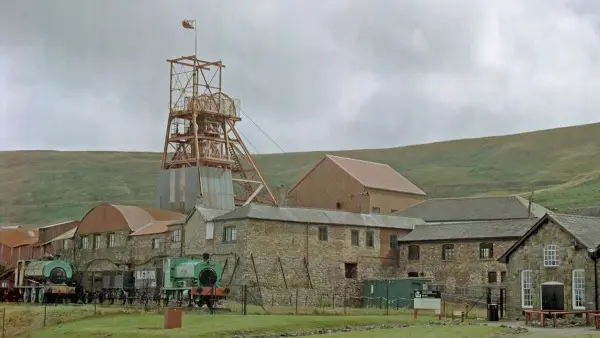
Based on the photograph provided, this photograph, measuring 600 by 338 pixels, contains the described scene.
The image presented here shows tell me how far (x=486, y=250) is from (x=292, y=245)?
13864 millimetres

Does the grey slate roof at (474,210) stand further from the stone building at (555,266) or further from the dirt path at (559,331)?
the dirt path at (559,331)

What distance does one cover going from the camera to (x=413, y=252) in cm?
6819

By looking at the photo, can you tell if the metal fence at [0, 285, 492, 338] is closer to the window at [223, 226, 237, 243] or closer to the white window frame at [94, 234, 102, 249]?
the window at [223, 226, 237, 243]

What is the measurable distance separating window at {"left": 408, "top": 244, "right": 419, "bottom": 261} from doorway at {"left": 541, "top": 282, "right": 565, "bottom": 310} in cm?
2123

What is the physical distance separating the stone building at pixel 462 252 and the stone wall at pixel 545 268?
45.1ft

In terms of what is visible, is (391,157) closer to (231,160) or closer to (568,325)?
(231,160)

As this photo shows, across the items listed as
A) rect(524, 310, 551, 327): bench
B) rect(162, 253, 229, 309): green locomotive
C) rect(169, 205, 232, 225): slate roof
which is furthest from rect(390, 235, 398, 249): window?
rect(524, 310, 551, 327): bench

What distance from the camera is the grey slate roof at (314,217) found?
6272 cm

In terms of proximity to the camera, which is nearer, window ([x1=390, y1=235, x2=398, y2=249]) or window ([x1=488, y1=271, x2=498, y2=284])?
window ([x1=488, y1=271, x2=498, y2=284])

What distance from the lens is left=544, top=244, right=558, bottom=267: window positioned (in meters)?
46.7

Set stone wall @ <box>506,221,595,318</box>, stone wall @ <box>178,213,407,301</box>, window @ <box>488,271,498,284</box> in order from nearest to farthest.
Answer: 1. stone wall @ <box>506,221,595,318</box>
2. stone wall @ <box>178,213,407,301</box>
3. window @ <box>488,271,498,284</box>

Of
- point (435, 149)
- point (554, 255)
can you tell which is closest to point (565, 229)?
point (554, 255)

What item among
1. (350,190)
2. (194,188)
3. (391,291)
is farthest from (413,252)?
(194,188)

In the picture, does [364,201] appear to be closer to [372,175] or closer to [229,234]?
[372,175]
